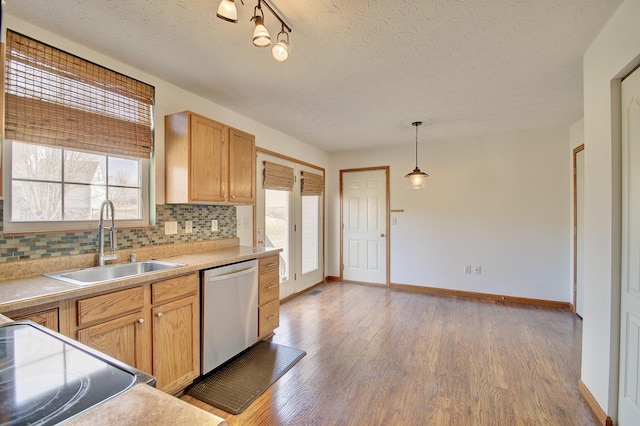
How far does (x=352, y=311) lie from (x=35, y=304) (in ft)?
10.0

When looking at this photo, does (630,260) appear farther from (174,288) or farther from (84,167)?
(84,167)

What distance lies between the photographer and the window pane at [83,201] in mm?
1974

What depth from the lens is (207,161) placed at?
2490 mm

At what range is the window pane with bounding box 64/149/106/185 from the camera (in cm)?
199

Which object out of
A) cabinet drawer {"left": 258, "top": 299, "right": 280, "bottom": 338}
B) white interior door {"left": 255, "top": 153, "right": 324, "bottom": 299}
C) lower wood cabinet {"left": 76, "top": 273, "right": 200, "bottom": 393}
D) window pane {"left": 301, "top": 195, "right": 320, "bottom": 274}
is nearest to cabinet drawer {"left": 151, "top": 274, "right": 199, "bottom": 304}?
lower wood cabinet {"left": 76, "top": 273, "right": 200, "bottom": 393}

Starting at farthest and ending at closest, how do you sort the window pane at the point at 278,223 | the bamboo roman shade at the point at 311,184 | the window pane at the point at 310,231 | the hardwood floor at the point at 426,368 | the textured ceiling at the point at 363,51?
the window pane at the point at 310,231 → the bamboo roman shade at the point at 311,184 → the window pane at the point at 278,223 → the hardwood floor at the point at 426,368 → the textured ceiling at the point at 363,51

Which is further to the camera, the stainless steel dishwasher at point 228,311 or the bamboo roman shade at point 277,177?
the bamboo roman shade at point 277,177

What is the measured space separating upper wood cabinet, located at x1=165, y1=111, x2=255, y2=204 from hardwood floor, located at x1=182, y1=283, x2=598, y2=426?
1.50 metres

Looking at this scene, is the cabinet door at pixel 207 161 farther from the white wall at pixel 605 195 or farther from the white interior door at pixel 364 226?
the white interior door at pixel 364 226

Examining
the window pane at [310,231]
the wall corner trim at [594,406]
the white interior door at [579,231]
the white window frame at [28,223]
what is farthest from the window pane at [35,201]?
the white interior door at [579,231]

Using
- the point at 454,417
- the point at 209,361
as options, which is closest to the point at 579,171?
the point at 454,417

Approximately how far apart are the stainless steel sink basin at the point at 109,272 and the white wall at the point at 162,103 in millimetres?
547

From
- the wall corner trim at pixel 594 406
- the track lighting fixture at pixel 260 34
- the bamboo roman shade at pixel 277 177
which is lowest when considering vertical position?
the wall corner trim at pixel 594 406

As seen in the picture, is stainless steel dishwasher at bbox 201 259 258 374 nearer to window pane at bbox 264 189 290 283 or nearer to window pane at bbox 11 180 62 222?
window pane at bbox 11 180 62 222
